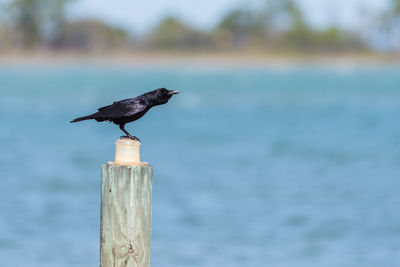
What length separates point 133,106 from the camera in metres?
5.06

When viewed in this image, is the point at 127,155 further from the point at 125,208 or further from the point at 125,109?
the point at 125,109

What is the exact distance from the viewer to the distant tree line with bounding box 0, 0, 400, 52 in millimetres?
140125

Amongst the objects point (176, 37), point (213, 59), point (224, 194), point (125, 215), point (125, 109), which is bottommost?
point (125, 215)

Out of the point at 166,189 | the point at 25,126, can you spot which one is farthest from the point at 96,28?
the point at 166,189

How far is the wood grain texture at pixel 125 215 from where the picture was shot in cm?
466

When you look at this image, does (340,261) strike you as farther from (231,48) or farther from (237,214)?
(231,48)

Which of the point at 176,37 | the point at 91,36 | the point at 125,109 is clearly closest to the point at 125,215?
the point at 125,109

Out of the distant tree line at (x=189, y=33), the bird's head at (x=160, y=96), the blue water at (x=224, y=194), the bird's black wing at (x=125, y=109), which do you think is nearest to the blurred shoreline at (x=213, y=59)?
the distant tree line at (x=189, y=33)

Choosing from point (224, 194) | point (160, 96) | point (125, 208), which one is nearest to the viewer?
point (125, 208)

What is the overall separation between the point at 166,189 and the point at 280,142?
29.4 feet

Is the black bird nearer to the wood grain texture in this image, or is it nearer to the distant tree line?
the wood grain texture

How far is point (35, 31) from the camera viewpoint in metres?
140

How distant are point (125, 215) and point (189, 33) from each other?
14355cm

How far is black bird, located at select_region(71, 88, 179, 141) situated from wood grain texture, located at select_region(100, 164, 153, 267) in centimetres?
40
